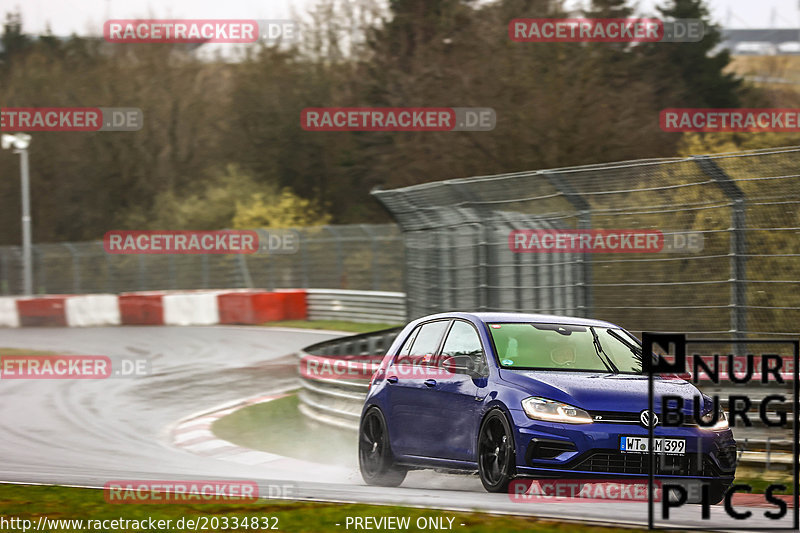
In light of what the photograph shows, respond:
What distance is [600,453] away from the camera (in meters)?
7.88

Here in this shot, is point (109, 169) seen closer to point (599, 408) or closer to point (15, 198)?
point (15, 198)

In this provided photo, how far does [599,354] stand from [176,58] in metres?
47.0

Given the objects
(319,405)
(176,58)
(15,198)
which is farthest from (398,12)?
(319,405)

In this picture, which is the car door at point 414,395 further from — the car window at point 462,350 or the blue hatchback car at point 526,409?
the car window at point 462,350

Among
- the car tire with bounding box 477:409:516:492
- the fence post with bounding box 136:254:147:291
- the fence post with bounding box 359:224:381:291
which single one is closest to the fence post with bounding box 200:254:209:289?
the fence post with bounding box 136:254:147:291

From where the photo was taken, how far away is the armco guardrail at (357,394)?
373 inches

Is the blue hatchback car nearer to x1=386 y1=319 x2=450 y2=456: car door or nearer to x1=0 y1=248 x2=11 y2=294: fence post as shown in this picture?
x1=386 y1=319 x2=450 y2=456: car door

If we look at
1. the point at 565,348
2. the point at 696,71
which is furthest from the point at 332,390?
the point at 696,71

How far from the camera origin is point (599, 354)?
9008mm

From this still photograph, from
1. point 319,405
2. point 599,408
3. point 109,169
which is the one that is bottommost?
point 319,405

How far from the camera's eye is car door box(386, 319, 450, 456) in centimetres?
925

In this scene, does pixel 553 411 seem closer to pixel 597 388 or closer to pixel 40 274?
pixel 597 388

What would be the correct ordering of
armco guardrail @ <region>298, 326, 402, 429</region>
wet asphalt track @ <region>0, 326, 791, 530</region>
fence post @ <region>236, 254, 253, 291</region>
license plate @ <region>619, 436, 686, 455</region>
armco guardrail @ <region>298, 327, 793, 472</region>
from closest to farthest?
1. wet asphalt track @ <region>0, 326, 791, 530</region>
2. license plate @ <region>619, 436, 686, 455</region>
3. armco guardrail @ <region>298, 327, 793, 472</region>
4. armco guardrail @ <region>298, 326, 402, 429</region>
5. fence post @ <region>236, 254, 253, 291</region>

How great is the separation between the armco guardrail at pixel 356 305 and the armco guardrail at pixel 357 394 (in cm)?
916
